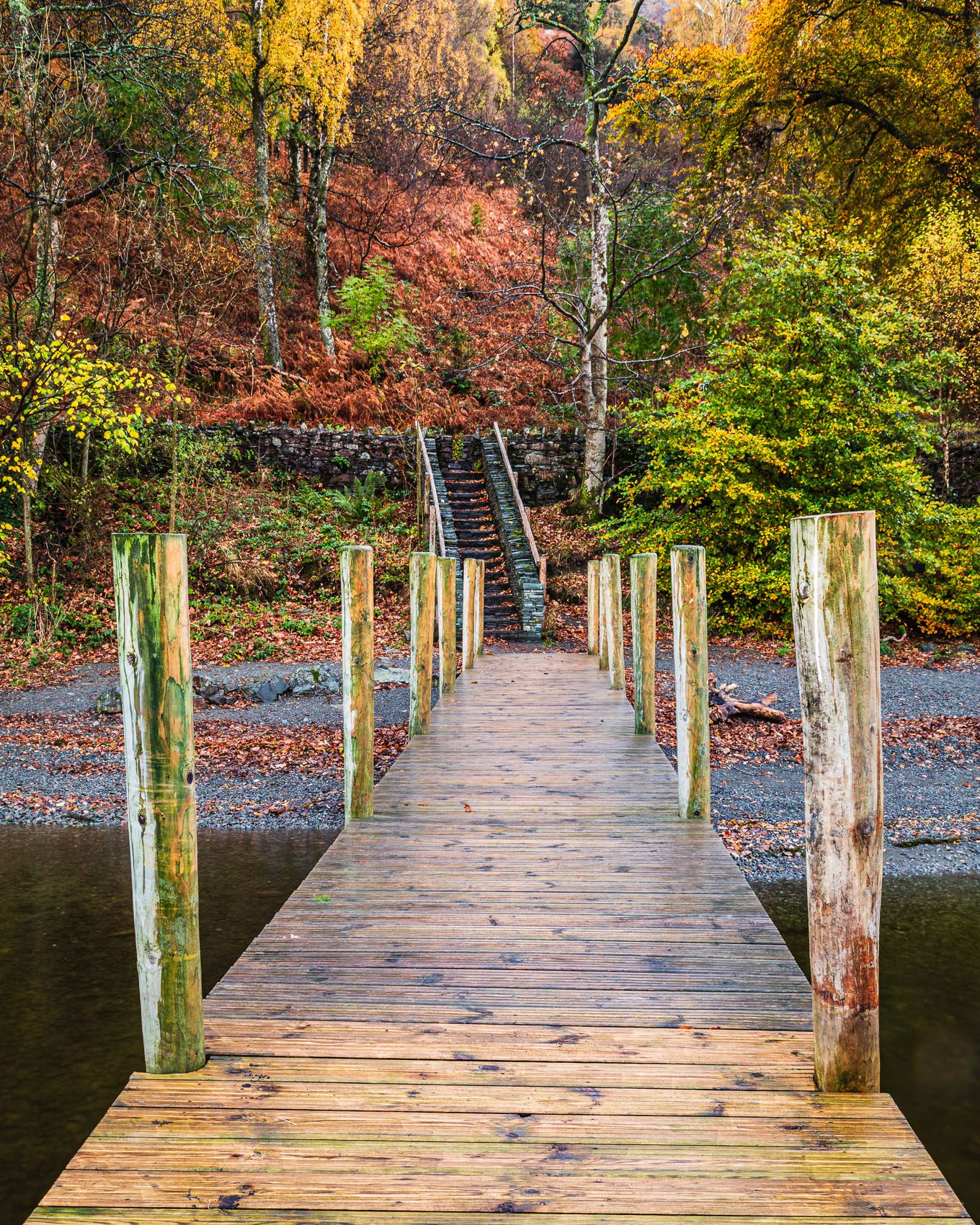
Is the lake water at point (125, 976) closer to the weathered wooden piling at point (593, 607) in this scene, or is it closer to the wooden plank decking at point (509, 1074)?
the wooden plank decking at point (509, 1074)

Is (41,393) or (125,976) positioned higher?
(41,393)

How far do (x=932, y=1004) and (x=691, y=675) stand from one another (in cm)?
239

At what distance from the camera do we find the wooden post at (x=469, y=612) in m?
9.83

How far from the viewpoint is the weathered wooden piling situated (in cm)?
1083

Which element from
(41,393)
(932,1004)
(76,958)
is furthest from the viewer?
(41,393)

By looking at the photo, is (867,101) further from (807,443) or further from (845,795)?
(845,795)

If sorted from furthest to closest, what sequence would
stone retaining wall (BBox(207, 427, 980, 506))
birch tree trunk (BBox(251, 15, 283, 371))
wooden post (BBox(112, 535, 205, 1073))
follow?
birch tree trunk (BBox(251, 15, 283, 371)) → stone retaining wall (BBox(207, 427, 980, 506)) → wooden post (BBox(112, 535, 205, 1073))

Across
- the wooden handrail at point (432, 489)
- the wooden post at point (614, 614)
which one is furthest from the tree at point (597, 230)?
the wooden post at point (614, 614)

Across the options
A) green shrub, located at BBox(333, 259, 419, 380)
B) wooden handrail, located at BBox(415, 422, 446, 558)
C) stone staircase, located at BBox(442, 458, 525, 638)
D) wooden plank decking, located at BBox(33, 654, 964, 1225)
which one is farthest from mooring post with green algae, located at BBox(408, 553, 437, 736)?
green shrub, located at BBox(333, 259, 419, 380)

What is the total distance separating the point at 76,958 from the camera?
5.38 m

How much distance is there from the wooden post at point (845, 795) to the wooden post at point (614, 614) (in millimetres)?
6343

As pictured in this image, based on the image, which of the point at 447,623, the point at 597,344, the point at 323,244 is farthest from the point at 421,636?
the point at 323,244

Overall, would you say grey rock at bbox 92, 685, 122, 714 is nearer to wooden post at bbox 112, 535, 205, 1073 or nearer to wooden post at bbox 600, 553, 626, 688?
wooden post at bbox 600, 553, 626, 688

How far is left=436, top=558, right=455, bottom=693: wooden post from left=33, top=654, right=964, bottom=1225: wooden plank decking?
14.3ft
